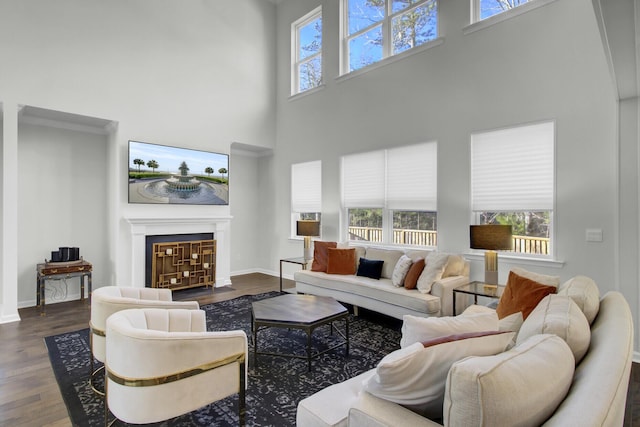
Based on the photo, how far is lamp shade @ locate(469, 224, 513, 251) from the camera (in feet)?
11.8

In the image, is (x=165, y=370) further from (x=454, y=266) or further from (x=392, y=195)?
(x=392, y=195)

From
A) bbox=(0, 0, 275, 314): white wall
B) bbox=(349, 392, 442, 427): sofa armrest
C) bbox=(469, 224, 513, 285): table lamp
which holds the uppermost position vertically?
bbox=(0, 0, 275, 314): white wall

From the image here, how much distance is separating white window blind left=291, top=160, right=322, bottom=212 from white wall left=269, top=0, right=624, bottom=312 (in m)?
0.23

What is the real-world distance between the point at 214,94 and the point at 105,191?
8.18ft

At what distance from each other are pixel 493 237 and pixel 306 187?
375 centimetres

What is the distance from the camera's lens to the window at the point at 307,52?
21.7 feet

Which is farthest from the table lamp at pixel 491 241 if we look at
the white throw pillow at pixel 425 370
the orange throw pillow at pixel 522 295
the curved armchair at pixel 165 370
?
the curved armchair at pixel 165 370

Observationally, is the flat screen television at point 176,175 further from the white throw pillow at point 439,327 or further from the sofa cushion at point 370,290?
the white throw pillow at point 439,327

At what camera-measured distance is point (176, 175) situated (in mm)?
5793

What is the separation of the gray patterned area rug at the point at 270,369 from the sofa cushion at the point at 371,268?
21.5 inches

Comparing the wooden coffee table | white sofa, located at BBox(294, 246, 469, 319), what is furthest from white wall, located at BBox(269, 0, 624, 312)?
the wooden coffee table

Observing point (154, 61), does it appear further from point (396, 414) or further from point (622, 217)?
point (622, 217)

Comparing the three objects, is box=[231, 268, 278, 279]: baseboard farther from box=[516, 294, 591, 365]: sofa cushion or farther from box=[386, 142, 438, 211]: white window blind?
box=[516, 294, 591, 365]: sofa cushion

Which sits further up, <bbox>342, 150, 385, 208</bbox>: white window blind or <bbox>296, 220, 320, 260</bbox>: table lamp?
<bbox>342, 150, 385, 208</bbox>: white window blind
